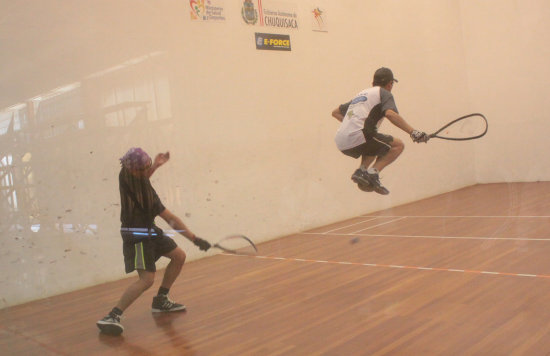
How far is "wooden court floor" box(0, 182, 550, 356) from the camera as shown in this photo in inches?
110

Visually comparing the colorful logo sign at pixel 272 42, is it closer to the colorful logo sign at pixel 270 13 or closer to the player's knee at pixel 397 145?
the colorful logo sign at pixel 270 13

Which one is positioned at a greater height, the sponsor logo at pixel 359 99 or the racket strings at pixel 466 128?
the sponsor logo at pixel 359 99

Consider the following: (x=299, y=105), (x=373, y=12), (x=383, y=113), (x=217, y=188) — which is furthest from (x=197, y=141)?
(x=383, y=113)

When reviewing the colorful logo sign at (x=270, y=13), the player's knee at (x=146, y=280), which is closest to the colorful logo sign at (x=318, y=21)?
the colorful logo sign at (x=270, y=13)

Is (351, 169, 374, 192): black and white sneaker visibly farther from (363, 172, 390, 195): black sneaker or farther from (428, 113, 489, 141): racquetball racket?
(428, 113, 489, 141): racquetball racket

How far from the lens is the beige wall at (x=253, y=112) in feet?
13.3

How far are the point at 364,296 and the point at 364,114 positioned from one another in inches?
53.8

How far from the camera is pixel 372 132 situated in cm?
293

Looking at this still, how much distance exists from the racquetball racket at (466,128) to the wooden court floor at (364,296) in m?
0.75

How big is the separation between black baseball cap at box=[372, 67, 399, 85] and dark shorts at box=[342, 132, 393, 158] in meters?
0.45

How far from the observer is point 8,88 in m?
4.31

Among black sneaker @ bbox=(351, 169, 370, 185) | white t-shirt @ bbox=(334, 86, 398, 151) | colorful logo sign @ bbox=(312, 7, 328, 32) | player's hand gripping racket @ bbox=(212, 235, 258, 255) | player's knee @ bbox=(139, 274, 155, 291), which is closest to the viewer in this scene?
white t-shirt @ bbox=(334, 86, 398, 151)

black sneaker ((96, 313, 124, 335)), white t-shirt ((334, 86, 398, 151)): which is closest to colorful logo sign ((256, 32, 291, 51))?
white t-shirt ((334, 86, 398, 151))

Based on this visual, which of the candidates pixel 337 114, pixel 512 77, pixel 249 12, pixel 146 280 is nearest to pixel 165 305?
pixel 146 280
